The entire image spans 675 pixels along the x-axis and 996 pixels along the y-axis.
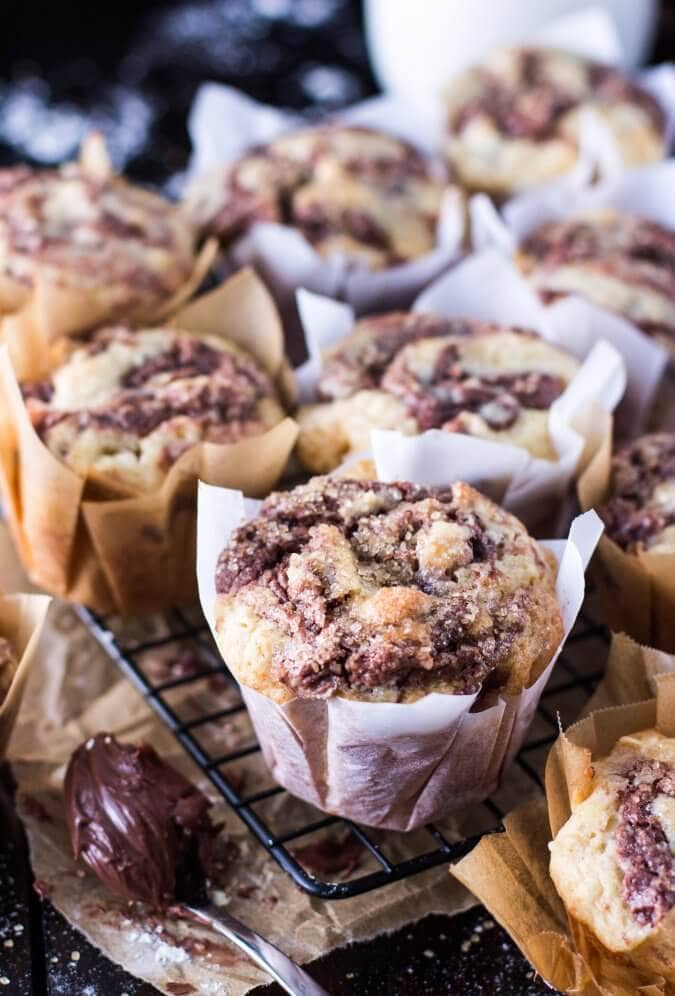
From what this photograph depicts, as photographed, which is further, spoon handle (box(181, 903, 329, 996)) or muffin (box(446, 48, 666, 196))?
muffin (box(446, 48, 666, 196))

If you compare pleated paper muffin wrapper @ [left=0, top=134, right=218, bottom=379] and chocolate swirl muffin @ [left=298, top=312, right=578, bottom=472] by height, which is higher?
pleated paper muffin wrapper @ [left=0, top=134, right=218, bottom=379]

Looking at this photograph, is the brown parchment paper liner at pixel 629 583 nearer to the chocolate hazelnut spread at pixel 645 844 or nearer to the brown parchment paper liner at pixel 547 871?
the brown parchment paper liner at pixel 547 871

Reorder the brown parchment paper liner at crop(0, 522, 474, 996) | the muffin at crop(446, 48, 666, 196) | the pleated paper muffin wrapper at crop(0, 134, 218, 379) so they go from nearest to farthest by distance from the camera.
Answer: the brown parchment paper liner at crop(0, 522, 474, 996)
the pleated paper muffin wrapper at crop(0, 134, 218, 379)
the muffin at crop(446, 48, 666, 196)

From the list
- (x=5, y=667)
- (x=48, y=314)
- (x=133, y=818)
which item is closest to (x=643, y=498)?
(x=133, y=818)

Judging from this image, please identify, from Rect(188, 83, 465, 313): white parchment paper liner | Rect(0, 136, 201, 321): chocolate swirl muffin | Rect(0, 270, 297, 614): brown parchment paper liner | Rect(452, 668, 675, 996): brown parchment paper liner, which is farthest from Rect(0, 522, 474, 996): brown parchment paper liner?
Rect(188, 83, 465, 313): white parchment paper liner

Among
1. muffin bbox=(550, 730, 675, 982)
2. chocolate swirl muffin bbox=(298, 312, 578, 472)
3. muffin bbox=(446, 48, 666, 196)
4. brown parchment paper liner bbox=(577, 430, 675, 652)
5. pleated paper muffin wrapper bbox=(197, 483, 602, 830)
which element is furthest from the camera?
muffin bbox=(446, 48, 666, 196)

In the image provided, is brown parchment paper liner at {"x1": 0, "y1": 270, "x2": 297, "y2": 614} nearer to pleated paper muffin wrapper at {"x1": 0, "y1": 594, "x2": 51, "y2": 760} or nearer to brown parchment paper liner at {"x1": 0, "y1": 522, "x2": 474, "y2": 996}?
brown parchment paper liner at {"x1": 0, "y1": 522, "x2": 474, "y2": 996}
